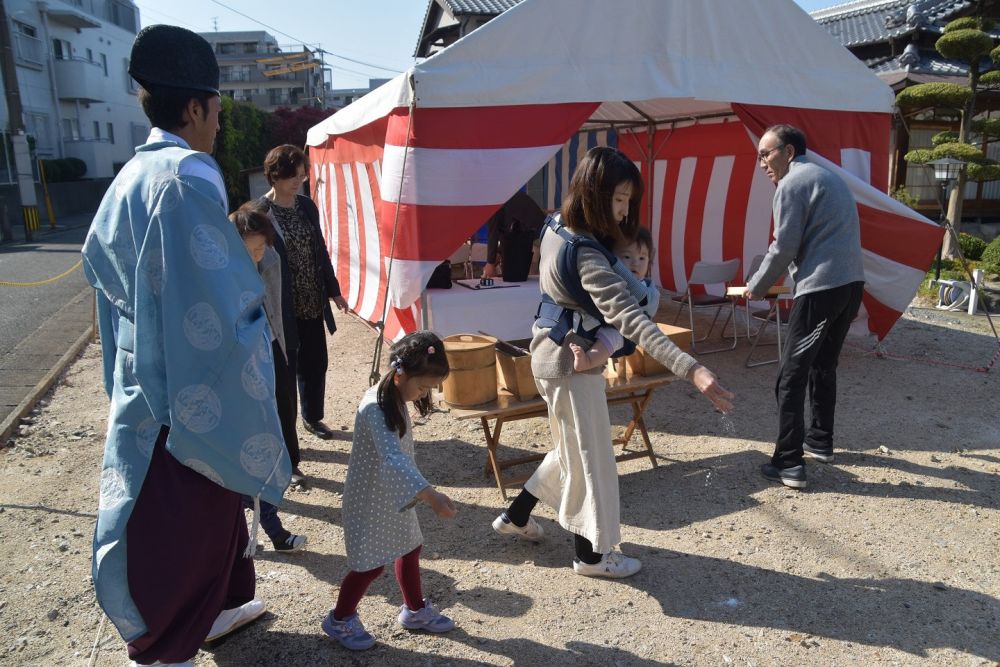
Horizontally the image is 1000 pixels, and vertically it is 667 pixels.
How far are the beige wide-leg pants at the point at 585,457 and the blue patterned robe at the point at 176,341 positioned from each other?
1.08 metres

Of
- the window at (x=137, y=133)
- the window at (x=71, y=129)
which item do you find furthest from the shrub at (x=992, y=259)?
the window at (x=137, y=133)

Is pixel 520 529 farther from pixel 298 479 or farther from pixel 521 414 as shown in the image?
pixel 298 479

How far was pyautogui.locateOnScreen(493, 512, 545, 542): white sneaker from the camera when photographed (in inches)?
119

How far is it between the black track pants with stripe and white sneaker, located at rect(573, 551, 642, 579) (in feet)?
4.06

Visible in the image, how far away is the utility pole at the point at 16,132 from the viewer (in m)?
17.2

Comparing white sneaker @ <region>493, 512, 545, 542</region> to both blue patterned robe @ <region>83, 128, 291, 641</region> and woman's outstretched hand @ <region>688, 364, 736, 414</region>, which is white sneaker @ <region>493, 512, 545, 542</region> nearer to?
Result: woman's outstretched hand @ <region>688, 364, 736, 414</region>

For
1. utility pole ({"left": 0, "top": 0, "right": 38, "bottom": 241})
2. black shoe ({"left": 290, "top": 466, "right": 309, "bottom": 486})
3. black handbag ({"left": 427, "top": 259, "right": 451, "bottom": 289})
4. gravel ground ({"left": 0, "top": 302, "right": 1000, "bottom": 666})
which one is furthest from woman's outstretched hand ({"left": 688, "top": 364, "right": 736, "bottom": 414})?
utility pole ({"left": 0, "top": 0, "right": 38, "bottom": 241})

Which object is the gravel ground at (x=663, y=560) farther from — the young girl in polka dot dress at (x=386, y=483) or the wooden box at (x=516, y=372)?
the wooden box at (x=516, y=372)

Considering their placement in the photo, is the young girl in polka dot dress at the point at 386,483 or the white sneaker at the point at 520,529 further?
the white sneaker at the point at 520,529

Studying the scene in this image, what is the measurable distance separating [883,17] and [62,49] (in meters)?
29.4

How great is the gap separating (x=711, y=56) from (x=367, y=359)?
11.8ft

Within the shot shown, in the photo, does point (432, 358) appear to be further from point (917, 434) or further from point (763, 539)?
point (917, 434)

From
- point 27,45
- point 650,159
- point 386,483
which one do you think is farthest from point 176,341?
point 27,45

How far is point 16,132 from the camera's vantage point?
57.6 feet
